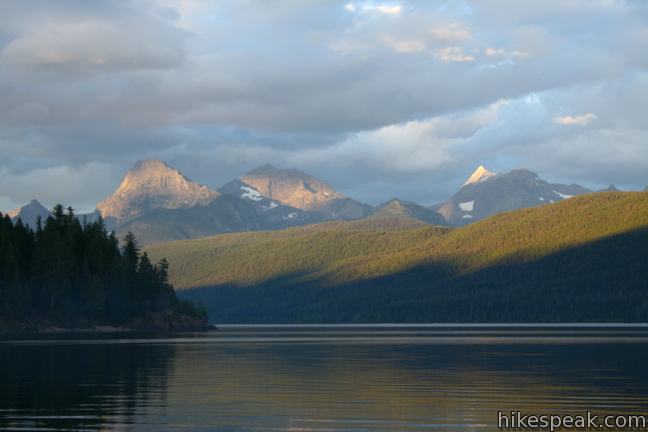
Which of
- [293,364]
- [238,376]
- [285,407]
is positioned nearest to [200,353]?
[293,364]

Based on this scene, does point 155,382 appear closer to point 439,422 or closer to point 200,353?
point 439,422

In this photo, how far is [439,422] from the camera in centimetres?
5334

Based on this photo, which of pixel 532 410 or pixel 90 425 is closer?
pixel 90 425

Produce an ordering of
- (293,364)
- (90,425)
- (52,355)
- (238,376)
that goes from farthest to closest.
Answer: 1. (52,355)
2. (293,364)
3. (238,376)
4. (90,425)

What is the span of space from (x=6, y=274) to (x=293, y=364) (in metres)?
114

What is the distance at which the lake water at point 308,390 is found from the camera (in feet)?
178

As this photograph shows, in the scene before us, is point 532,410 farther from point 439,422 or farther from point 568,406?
point 439,422

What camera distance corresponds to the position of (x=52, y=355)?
371 feet

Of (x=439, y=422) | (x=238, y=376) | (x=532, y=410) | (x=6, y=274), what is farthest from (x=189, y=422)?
(x=6, y=274)

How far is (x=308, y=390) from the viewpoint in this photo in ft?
231

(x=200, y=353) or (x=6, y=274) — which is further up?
(x=6, y=274)

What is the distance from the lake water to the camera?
5434 cm

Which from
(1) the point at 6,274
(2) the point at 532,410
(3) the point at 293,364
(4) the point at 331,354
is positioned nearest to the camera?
(2) the point at 532,410

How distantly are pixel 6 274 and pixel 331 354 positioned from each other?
9865 cm
